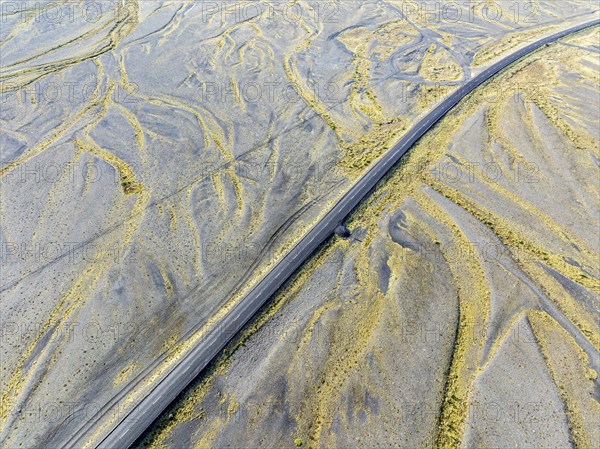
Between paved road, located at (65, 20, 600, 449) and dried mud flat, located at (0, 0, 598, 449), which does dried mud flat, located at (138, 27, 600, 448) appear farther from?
paved road, located at (65, 20, 600, 449)

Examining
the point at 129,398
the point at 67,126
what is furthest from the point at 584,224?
the point at 67,126

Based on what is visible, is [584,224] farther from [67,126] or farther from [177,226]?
[67,126]

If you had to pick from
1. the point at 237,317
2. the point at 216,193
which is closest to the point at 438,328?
the point at 237,317

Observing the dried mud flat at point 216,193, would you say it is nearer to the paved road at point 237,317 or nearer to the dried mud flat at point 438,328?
the dried mud flat at point 438,328

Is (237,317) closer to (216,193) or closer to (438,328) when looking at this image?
(216,193)

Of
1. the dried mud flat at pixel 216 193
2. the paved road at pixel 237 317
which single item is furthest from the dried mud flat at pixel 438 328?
the paved road at pixel 237 317

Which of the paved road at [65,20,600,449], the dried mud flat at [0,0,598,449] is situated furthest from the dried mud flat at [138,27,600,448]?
the paved road at [65,20,600,449]

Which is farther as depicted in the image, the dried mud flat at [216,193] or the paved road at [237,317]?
the dried mud flat at [216,193]
